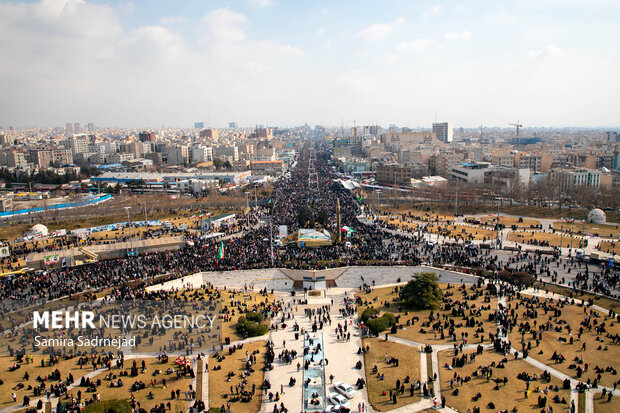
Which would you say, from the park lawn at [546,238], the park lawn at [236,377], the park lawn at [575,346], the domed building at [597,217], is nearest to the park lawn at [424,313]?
the park lawn at [575,346]

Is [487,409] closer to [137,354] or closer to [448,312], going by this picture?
[448,312]

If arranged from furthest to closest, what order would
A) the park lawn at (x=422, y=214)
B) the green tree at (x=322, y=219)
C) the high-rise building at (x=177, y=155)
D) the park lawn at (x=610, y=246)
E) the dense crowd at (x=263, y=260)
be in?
the high-rise building at (x=177, y=155)
the park lawn at (x=422, y=214)
the green tree at (x=322, y=219)
the park lawn at (x=610, y=246)
the dense crowd at (x=263, y=260)

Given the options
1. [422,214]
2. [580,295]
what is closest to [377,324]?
[580,295]

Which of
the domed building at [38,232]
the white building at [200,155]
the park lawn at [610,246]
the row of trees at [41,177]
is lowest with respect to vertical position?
the park lawn at [610,246]

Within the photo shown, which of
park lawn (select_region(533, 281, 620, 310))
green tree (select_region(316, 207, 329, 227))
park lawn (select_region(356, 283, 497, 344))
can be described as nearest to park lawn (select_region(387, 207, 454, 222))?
green tree (select_region(316, 207, 329, 227))

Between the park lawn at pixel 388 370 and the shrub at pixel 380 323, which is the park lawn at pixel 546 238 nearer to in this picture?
the shrub at pixel 380 323

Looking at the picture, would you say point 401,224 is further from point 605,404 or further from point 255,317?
point 605,404
